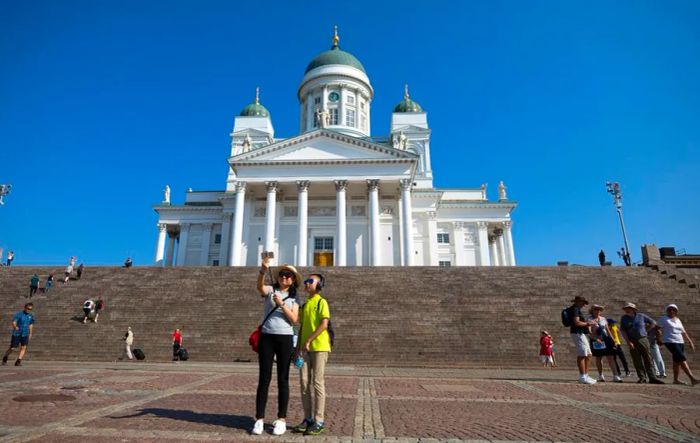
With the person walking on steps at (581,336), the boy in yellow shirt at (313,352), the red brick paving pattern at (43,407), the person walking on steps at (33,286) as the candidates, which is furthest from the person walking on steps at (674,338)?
the person walking on steps at (33,286)

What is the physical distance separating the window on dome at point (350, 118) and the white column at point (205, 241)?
20.6 m

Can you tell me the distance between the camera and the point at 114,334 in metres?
16.3

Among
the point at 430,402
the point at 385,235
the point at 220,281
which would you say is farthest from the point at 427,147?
the point at 430,402

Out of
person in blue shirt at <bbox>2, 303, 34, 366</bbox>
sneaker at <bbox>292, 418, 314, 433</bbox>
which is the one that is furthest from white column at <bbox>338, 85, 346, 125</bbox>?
sneaker at <bbox>292, 418, 314, 433</bbox>

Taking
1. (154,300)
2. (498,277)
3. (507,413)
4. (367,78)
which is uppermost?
(367,78)

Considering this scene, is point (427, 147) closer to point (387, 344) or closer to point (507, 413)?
point (387, 344)

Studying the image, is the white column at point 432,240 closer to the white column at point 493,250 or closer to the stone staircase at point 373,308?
the white column at point 493,250

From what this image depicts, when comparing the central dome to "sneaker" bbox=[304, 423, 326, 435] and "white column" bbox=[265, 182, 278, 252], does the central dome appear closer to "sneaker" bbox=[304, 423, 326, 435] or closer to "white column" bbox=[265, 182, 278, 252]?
"white column" bbox=[265, 182, 278, 252]

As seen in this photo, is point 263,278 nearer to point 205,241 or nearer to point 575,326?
point 575,326

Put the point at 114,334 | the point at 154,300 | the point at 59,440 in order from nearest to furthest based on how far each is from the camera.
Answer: the point at 59,440, the point at 114,334, the point at 154,300

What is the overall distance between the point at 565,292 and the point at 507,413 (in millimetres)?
16629

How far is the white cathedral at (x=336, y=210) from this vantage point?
33594 mm

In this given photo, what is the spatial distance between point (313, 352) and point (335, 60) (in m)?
53.0

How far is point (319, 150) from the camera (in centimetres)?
3462
